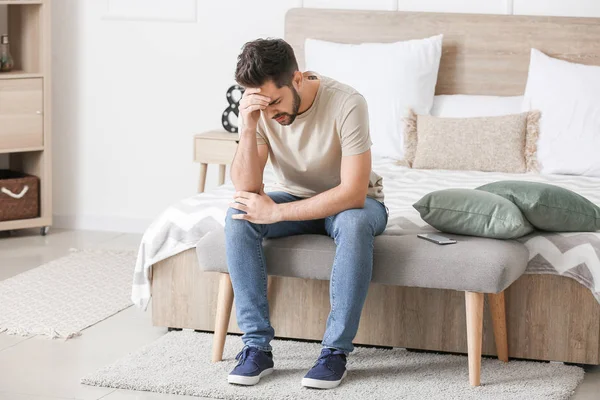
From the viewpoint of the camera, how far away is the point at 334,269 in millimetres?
2783

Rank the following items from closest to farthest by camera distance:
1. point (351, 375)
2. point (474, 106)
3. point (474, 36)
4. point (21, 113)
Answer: point (351, 375) < point (474, 106) < point (474, 36) < point (21, 113)

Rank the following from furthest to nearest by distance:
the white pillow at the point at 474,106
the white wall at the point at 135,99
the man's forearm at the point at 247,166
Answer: the white wall at the point at 135,99
the white pillow at the point at 474,106
the man's forearm at the point at 247,166

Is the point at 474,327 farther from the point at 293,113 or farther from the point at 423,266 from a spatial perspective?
the point at 293,113

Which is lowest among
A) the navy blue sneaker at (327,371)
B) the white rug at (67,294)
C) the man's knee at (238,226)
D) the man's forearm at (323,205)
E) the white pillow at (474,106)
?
the white rug at (67,294)

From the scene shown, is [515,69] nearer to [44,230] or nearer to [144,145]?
[144,145]

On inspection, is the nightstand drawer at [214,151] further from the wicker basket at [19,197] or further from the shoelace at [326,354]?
the shoelace at [326,354]

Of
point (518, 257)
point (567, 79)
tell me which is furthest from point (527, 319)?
point (567, 79)

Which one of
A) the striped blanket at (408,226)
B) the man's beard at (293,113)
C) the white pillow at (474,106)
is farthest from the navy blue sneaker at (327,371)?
the white pillow at (474,106)

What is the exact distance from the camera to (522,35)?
4.37 meters

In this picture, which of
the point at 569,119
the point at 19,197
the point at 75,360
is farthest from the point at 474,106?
the point at 19,197

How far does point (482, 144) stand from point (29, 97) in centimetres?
215

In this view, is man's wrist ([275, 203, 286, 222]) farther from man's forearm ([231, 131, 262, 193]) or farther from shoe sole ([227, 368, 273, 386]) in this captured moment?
shoe sole ([227, 368, 273, 386])

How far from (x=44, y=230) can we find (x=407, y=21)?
6.53ft

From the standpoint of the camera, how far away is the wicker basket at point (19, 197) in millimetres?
4781
